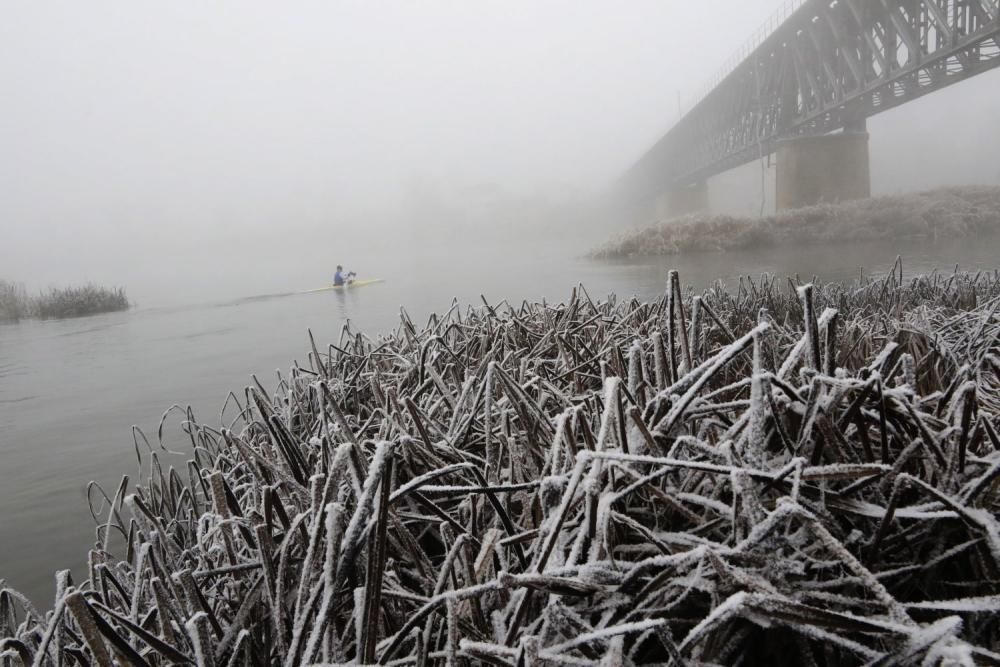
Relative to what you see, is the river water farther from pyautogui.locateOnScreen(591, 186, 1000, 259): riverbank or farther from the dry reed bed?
the dry reed bed

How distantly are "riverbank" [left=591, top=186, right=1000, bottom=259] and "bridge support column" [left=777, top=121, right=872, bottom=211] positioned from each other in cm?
970

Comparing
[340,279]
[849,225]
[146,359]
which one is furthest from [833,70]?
[146,359]

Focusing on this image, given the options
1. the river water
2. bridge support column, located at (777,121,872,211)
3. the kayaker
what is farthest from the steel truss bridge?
the kayaker

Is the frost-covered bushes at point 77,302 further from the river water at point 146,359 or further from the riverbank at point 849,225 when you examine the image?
the riverbank at point 849,225

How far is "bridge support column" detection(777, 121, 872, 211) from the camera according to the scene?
40875mm

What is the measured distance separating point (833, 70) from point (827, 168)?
273 inches

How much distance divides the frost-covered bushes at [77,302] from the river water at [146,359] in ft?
7.61

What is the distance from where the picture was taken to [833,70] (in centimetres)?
3691

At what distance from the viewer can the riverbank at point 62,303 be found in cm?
2806

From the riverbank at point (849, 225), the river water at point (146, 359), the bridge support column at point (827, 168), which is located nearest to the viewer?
the river water at point (146, 359)

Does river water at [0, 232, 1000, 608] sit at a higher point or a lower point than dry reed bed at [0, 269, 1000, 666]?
lower

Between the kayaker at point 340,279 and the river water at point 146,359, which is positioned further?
the kayaker at point 340,279

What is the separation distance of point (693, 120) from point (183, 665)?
67106 mm

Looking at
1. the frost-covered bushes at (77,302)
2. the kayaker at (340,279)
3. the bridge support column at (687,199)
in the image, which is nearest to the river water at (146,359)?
the kayaker at (340,279)
